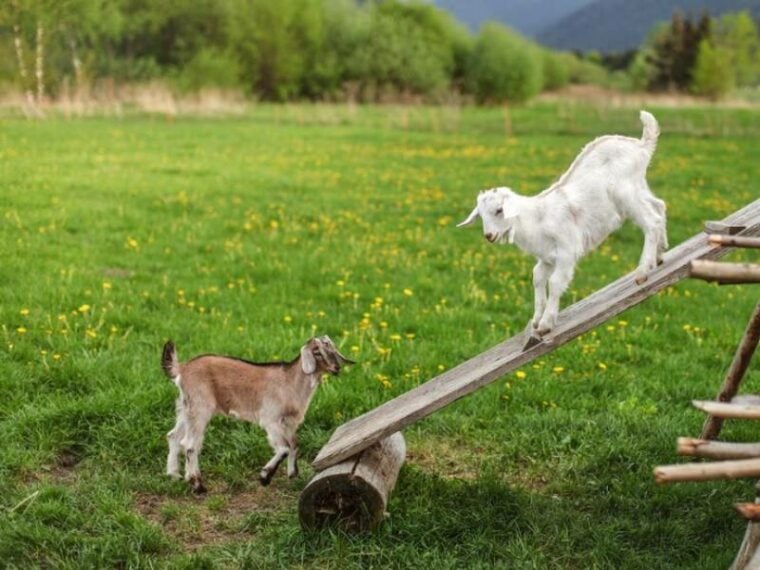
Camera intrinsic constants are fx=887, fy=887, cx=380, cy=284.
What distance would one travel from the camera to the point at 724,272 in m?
3.69

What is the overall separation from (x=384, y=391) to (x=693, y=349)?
3356mm

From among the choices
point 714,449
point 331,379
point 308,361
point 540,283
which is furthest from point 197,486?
point 714,449

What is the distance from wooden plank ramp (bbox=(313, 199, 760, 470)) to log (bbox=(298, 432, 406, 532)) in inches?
4.2

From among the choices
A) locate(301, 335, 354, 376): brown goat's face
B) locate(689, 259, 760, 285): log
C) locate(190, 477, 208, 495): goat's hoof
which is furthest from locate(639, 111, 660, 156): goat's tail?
locate(190, 477, 208, 495): goat's hoof

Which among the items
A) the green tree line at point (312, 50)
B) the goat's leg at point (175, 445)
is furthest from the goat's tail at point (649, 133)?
the green tree line at point (312, 50)

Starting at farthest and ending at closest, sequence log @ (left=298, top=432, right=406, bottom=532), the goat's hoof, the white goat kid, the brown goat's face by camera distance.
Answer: the goat's hoof
the brown goat's face
log @ (left=298, top=432, right=406, bottom=532)
the white goat kid

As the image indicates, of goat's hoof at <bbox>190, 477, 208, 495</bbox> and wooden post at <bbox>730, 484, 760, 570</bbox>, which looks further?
goat's hoof at <bbox>190, 477, 208, 495</bbox>

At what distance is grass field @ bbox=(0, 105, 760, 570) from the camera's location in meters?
5.32

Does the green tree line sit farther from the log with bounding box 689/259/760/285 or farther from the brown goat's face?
the log with bounding box 689/259/760/285

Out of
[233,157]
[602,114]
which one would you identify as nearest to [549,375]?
[233,157]

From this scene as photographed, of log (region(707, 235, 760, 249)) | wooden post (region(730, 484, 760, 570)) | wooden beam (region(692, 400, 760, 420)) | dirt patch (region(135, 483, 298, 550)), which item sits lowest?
dirt patch (region(135, 483, 298, 550))

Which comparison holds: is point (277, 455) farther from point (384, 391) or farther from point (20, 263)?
point (20, 263)

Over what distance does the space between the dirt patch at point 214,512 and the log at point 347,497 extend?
1.52ft

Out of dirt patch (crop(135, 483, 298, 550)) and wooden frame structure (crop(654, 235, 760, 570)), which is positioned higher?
wooden frame structure (crop(654, 235, 760, 570))
